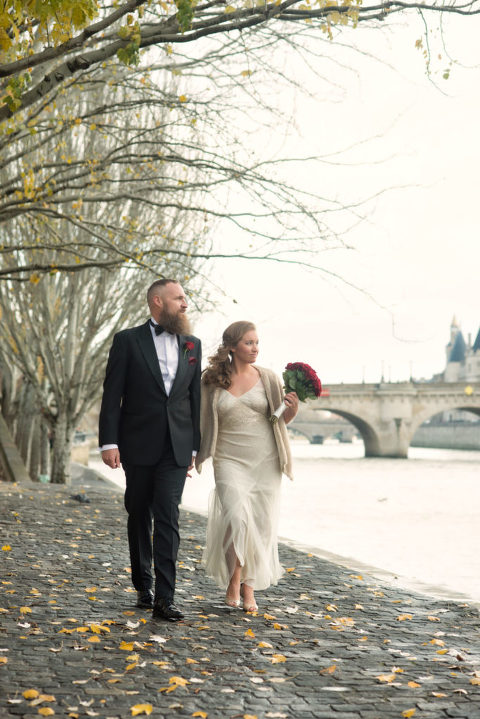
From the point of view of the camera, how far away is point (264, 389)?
524cm

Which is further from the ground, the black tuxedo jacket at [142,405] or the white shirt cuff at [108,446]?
the black tuxedo jacket at [142,405]

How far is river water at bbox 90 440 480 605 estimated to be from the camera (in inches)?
472

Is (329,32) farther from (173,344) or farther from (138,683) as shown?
(138,683)

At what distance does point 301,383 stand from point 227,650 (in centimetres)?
167

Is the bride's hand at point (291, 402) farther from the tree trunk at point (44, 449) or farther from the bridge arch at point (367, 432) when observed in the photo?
the bridge arch at point (367, 432)

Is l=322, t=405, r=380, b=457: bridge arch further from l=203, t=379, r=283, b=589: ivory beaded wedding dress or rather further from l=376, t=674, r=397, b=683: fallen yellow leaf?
l=376, t=674, r=397, b=683: fallen yellow leaf

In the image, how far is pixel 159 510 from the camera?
464 cm

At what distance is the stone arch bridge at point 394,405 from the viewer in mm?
57969

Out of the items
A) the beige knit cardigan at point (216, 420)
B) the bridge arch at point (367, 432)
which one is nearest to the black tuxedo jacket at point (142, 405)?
the beige knit cardigan at point (216, 420)

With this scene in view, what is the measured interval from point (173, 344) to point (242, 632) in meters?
1.58

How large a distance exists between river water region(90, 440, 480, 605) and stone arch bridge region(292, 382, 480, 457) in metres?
13.8

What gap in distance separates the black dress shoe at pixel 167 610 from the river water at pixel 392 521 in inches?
114

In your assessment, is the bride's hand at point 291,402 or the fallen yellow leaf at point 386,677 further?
the bride's hand at point 291,402

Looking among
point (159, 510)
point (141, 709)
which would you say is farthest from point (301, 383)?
point (141, 709)
